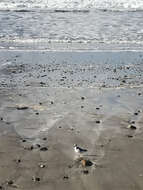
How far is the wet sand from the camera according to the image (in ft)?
18.5

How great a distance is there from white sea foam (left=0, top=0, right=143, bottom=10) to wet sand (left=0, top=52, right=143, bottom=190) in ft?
87.2

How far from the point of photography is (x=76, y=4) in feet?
132

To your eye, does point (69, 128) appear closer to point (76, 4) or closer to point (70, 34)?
point (70, 34)

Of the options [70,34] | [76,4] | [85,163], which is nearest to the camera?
[85,163]

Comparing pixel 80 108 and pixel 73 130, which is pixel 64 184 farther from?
pixel 80 108

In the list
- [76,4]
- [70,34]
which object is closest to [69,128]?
[70,34]

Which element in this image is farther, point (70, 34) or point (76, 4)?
point (76, 4)

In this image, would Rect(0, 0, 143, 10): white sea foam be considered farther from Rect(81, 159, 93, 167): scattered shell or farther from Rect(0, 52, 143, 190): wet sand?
Rect(81, 159, 93, 167): scattered shell

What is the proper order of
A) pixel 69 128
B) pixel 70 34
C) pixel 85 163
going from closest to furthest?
pixel 85 163 → pixel 69 128 → pixel 70 34

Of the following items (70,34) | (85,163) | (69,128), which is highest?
(85,163)

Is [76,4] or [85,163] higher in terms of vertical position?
[85,163]

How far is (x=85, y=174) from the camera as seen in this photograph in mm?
5688

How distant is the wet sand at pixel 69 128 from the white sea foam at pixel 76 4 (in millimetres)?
26588

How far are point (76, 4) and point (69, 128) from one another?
1334 inches
